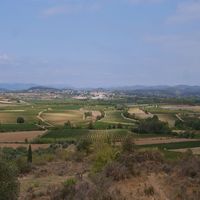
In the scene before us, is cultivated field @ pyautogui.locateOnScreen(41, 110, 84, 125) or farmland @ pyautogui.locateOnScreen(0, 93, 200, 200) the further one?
cultivated field @ pyautogui.locateOnScreen(41, 110, 84, 125)

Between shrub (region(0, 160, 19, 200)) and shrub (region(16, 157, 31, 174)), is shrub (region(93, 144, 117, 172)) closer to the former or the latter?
shrub (region(16, 157, 31, 174))

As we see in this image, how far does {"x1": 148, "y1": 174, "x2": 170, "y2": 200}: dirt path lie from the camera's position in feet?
85.7

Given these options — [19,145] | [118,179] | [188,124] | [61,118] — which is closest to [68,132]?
[19,145]

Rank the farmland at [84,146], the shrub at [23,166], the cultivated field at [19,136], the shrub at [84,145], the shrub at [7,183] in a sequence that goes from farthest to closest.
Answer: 1. the cultivated field at [19,136]
2. the shrub at [84,145]
3. the shrub at [23,166]
4. the farmland at [84,146]
5. the shrub at [7,183]

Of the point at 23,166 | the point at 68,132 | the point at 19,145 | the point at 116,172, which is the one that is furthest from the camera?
the point at 68,132

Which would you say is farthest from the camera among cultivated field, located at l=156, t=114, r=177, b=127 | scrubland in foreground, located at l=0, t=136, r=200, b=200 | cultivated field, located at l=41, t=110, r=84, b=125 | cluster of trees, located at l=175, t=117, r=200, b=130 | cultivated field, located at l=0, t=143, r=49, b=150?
cultivated field, located at l=156, t=114, r=177, b=127

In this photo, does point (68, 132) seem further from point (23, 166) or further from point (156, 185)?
point (156, 185)

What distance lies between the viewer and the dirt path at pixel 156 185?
26.1 meters

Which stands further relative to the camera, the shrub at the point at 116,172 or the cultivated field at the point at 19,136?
the cultivated field at the point at 19,136

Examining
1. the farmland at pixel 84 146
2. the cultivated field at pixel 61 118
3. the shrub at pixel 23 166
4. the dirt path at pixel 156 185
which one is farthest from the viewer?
the cultivated field at pixel 61 118

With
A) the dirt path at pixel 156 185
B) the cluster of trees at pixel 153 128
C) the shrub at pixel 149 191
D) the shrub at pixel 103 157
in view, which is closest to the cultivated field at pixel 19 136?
the cluster of trees at pixel 153 128

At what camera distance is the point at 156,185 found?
30.2 m

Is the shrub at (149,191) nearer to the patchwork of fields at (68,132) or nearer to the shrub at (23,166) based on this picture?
the shrub at (23,166)

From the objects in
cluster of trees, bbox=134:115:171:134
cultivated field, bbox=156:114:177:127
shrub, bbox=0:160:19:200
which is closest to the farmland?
cluster of trees, bbox=134:115:171:134
